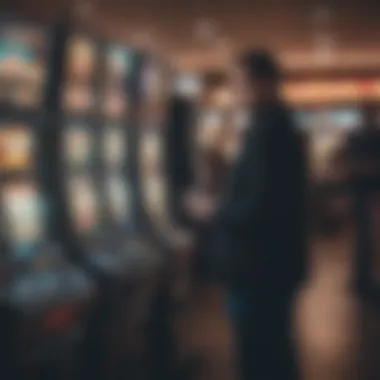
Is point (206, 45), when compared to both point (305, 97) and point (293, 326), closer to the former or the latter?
point (305, 97)

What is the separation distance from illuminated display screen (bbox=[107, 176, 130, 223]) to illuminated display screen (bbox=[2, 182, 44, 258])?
10 cm

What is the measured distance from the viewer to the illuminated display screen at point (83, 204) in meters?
1.08

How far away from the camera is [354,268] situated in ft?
3.65

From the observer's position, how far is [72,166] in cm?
107

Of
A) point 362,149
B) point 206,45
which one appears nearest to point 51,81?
point 206,45

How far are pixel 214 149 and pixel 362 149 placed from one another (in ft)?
0.65

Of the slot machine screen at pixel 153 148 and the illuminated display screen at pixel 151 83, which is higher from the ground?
the illuminated display screen at pixel 151 83

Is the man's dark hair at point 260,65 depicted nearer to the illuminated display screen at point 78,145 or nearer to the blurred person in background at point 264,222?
the blurred person in background at point 264,222

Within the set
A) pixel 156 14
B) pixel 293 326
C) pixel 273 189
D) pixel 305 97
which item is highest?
pixel 156 14

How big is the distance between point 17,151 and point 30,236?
12cm

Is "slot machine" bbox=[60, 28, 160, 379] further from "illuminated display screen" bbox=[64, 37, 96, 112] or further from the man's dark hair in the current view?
the man's dark hair

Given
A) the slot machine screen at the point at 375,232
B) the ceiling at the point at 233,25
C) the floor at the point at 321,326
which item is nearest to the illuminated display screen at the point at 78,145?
the ceiling at the point at 233,25

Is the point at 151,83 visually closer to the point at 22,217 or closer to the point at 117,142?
the point at 117,142

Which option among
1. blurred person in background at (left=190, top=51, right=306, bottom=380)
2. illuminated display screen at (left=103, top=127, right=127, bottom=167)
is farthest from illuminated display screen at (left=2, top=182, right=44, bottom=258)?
blurred person in background at (left=190, top=51, right=306, bottom=380)
